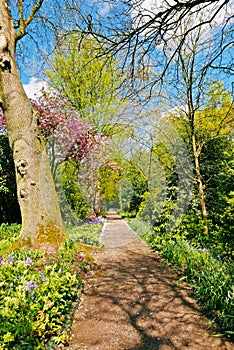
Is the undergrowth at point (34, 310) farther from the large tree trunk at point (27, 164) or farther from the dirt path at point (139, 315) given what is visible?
the large tree trunk at point (27, 164)

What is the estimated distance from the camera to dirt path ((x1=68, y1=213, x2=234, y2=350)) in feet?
8.03

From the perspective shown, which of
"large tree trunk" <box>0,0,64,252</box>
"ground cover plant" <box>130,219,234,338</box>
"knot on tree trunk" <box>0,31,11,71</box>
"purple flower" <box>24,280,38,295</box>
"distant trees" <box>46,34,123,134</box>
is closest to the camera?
"purple flower" <box>24,280,38,295</box>

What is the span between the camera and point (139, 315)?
3002 millimetres

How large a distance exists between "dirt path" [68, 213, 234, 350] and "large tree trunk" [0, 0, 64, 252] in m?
1.39

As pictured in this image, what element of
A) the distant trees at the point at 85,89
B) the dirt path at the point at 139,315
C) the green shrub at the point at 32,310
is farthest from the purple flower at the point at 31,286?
the distant trees at the point at 85,89

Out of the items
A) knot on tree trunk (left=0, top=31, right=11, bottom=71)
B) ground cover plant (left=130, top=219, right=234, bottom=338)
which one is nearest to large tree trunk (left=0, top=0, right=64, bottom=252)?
knot on tree trunk (left=0, top=31, right=11, bottom=71)

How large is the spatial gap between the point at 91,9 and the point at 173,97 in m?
2.80

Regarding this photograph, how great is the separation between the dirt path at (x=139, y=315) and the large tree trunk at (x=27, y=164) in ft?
4.54

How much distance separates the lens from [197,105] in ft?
17.5

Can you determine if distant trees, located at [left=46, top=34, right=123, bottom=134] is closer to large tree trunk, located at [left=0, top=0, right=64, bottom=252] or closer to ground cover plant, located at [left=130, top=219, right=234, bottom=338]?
large tree trunk, located at [left=0, top=0, right=64, bottom=252]

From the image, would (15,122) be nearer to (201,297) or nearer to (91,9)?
(91,9)

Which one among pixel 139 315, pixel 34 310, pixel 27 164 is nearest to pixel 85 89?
pixel 27 164

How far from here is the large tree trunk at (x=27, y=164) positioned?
493 centimetres

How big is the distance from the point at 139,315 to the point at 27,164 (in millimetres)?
3549
